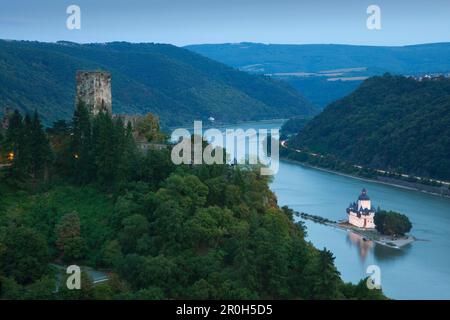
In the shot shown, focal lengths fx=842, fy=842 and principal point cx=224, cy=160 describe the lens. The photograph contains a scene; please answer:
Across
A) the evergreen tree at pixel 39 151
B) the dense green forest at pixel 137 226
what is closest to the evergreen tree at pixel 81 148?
the dense green forest at pixel 137 226

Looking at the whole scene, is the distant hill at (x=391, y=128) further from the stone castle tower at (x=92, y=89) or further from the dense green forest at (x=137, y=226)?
the dense green forest at (x=137, y=226)

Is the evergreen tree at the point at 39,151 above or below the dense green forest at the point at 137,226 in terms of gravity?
above

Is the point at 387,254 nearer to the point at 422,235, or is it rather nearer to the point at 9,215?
the point at 422,235

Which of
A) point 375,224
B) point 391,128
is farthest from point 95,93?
point 391,128

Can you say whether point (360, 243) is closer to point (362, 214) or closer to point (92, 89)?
point (362, 214)

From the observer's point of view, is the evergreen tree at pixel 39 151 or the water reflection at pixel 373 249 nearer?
the evergreen tree at pixel 39 151

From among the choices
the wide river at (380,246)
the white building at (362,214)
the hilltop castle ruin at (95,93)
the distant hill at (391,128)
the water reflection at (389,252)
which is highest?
the hilltop castle ruin at (95,93)
